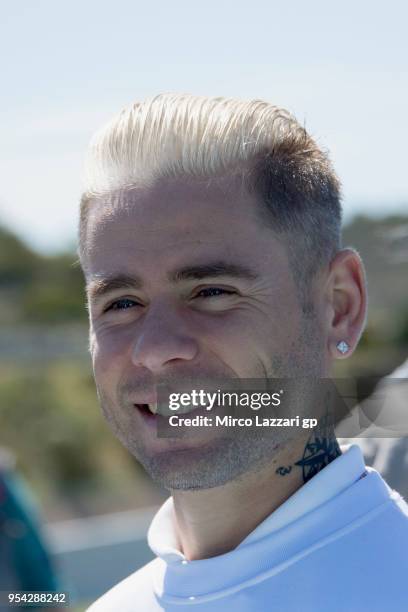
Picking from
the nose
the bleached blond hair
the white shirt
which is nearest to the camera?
the white shirt

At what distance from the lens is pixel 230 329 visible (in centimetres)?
165

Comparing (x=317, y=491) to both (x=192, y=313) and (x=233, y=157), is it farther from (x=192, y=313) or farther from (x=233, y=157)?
(x=233, y=157)

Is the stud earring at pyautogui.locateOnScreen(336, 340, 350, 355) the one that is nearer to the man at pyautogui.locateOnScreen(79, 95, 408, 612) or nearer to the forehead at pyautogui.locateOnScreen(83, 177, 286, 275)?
the man at pyautogui.locateOnScreen(79, 95, 408, 612)

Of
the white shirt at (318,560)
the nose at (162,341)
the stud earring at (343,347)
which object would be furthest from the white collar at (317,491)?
the nose at (162,341)

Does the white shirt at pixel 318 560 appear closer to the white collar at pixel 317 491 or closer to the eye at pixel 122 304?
the white collar at pixel 317 491

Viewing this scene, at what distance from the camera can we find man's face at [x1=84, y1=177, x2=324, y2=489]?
1626mm

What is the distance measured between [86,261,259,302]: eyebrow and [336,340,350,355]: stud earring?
0.21 meters

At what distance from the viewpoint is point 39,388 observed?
20.2m

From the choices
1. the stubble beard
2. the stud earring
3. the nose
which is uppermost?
the stud earring

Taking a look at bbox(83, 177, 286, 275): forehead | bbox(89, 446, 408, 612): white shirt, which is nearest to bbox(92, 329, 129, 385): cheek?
bbox(83, 177, 286, 275): forehead

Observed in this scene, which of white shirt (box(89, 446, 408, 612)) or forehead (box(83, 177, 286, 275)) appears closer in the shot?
white shirt (box(89, 446, 408, 612))

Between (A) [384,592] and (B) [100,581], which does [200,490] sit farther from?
(B) [100,581]

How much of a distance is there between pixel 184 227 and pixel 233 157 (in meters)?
0.16

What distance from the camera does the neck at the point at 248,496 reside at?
168cm
